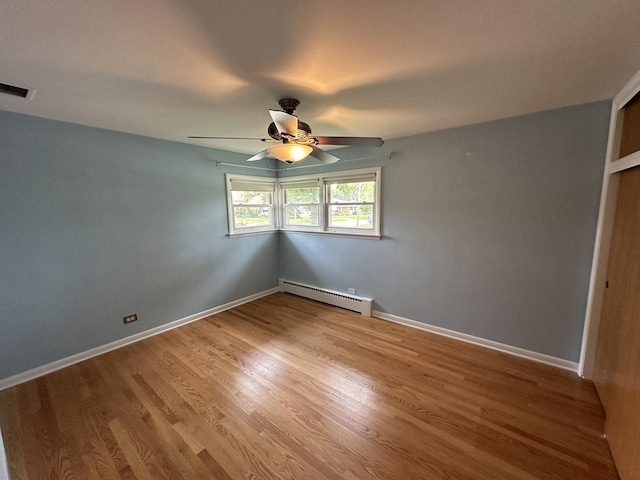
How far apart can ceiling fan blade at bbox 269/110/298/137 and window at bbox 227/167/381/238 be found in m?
1.77

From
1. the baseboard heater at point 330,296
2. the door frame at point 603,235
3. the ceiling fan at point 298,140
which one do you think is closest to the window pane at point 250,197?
the baseboard heater at point 330,296

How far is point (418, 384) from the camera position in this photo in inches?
83.3

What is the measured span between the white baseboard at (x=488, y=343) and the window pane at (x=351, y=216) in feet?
4.12

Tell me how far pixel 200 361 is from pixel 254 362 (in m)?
0.55

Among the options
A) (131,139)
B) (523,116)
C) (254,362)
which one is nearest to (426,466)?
(254,362)

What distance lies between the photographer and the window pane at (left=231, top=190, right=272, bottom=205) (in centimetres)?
383

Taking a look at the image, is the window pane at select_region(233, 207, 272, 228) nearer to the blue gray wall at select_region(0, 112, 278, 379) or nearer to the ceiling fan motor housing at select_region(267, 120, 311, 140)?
the blue gray wall at select_region(0, 112, 278, 379)

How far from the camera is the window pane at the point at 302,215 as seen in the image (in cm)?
407

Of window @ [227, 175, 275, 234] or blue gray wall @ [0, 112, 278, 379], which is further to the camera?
window @ [227, 175, 275, 234]

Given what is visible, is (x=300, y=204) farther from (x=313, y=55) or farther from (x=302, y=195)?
(x=313, y=55)

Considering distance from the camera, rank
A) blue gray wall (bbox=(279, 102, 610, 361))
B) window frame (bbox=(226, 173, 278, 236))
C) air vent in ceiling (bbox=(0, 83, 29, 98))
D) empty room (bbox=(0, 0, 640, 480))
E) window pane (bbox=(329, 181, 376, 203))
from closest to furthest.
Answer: empty room (bbox=(0, 0, 640, 480)), air vent in ceiling (bbox=(0, 83, 29, 98)), blue gray wall (bbox=(279, 102, 610, 361)), window pane (bbox=(329, 181, 376, 203)), window frame (bbox=(226, 173, 278, 236))

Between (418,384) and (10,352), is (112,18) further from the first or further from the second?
(418,384)

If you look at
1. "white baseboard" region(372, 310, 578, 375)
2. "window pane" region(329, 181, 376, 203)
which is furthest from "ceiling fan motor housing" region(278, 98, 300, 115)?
"white baseboard" region(372, 310, 578, 375)

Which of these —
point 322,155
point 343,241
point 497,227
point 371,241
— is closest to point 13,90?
point 322,155
